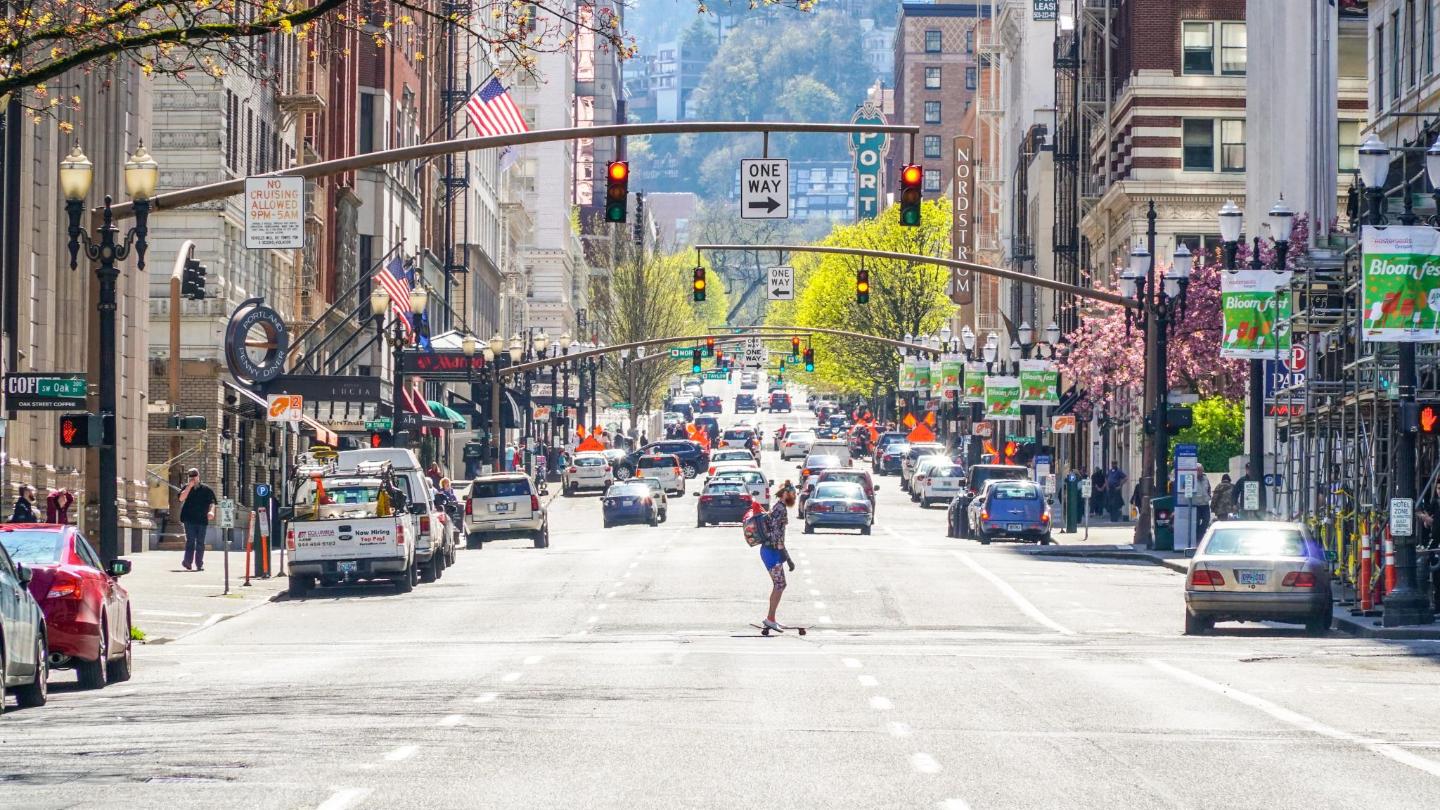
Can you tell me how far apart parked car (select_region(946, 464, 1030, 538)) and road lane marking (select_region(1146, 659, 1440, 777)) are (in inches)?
1482

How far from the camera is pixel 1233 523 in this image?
97.9 feet

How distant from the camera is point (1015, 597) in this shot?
122ft

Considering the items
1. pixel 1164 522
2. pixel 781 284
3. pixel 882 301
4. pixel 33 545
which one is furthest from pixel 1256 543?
pixel 882 301

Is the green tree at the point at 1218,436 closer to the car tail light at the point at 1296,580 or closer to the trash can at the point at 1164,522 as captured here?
the trash can at the point at 1164,522

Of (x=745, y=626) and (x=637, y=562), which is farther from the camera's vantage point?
(x=637, y=562)

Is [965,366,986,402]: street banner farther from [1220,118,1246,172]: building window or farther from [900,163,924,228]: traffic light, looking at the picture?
[900,163,924,228]: traffic light

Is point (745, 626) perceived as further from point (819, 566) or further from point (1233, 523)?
point (819, 566)

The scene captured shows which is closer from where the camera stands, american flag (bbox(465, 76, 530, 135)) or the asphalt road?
the asphalt road

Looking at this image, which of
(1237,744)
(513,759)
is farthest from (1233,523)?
(513,759)

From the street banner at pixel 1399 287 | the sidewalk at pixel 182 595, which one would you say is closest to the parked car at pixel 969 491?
the sidewalk at pixel 182 595

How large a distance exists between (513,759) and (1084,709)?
226 inches

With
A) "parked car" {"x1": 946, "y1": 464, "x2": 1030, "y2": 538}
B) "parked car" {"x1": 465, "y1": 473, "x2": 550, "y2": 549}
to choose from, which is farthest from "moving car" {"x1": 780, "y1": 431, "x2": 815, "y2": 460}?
"parked car" {"x1": 465, "y1": 473, "x2": 550, "y2": 549}

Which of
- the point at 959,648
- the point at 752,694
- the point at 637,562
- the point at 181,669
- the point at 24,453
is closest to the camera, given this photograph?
the point at 752,694

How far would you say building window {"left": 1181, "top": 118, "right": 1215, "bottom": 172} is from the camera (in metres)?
78.9
